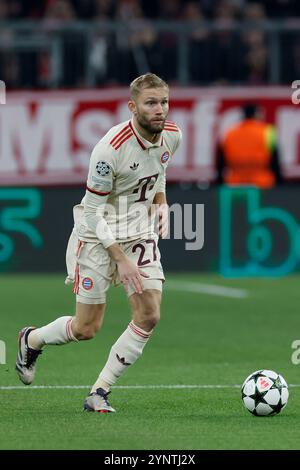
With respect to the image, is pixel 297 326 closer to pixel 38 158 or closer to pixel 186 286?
pixel 186 286

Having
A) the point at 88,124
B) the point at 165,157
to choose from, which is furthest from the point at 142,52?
the point at 165,157

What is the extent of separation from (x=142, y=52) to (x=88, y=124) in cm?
119

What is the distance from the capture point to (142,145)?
818 centimetres

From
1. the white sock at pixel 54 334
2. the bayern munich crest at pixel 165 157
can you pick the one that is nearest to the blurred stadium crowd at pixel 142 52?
the white sock at pixel 54 334

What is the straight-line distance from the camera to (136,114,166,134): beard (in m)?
8.03

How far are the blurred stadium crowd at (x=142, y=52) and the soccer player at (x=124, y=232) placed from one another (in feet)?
32.0

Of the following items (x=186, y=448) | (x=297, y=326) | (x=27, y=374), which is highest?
(x=297, y=326)

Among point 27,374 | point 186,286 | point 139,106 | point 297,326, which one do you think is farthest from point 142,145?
point 186,286

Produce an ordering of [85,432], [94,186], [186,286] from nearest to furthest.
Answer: [85,432], [94,186], [186,286]

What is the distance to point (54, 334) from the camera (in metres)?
8.49

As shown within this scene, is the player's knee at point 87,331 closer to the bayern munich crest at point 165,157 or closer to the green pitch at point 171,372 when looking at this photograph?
the green pitch at point 171,372

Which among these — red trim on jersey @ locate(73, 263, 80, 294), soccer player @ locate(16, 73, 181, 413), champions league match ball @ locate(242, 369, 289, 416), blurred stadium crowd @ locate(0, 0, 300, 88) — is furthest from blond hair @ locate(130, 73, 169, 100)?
blurred stadium crowd @ locate(0, 0, 300, 88)

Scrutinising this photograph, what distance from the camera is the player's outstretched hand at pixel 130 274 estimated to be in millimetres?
7926

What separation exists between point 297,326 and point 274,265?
194 inches
